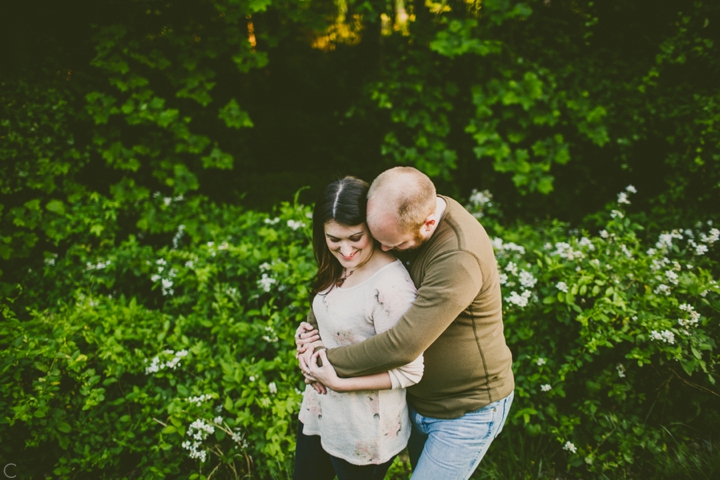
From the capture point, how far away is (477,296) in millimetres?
1548

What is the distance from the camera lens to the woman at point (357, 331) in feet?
5.00

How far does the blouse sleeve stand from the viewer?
4.92 feet

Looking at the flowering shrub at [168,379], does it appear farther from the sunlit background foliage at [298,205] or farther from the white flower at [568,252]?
the white flower at [568,252]

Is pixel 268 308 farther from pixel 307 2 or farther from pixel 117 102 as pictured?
pixel 307 2

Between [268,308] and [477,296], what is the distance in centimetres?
178

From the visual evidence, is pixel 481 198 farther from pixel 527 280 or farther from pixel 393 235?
pixel 393 235

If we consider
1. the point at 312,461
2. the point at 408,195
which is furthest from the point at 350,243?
the point at 312,461

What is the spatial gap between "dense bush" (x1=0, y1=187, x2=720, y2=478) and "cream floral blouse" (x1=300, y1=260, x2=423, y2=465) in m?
0.92

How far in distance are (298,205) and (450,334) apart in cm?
293

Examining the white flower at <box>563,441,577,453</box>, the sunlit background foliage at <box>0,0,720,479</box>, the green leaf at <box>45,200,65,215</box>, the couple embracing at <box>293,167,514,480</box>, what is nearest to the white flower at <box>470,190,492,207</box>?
the sunlit background foliage at <box>0,0,720,479</box>

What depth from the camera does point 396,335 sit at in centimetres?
140

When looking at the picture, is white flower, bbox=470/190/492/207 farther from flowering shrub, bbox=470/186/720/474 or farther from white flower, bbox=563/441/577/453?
white flower, bbox=563/441/577/453

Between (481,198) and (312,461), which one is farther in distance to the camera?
(481,198)

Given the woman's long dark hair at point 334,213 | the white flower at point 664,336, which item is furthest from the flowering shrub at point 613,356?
the woman's long dark hair at point 334,213
